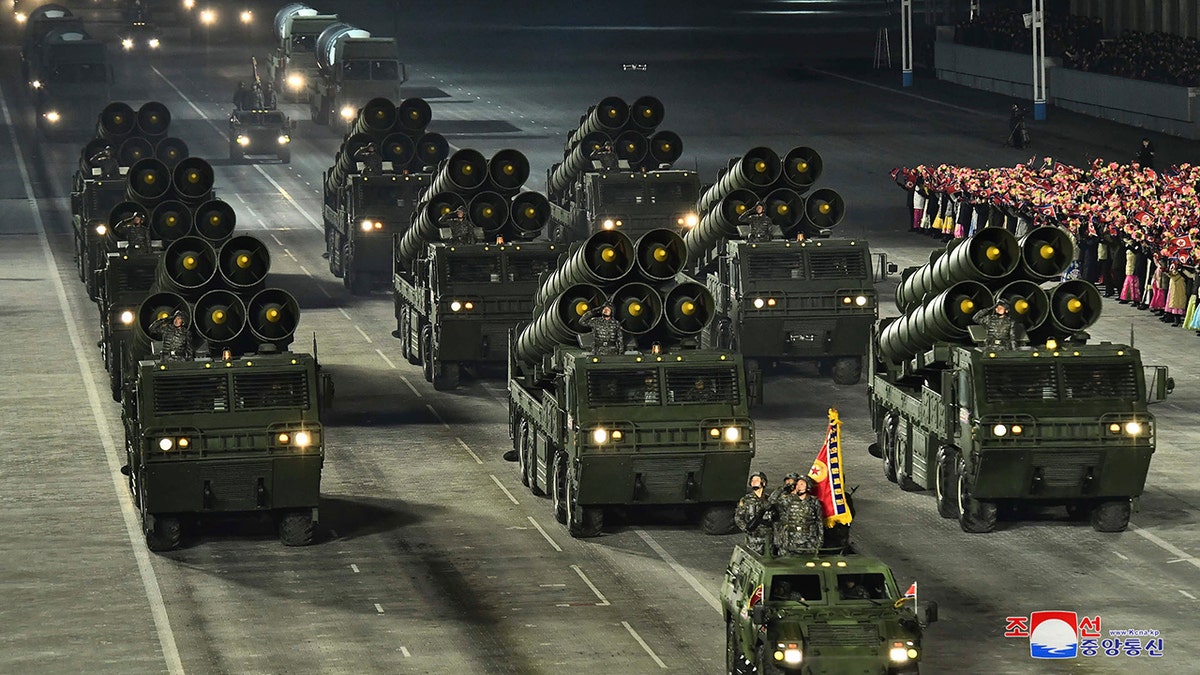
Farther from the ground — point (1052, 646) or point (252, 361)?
point (252, 361)

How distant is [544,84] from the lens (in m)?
110

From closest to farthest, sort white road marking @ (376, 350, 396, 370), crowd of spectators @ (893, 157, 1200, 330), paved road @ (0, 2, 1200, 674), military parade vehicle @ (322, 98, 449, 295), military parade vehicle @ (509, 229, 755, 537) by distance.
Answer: paved road @ (0, 2, 1200, 674) < military parade vehicle @ (509, 229, 755, 537) < white road marking @ (376, 350, 396, 370) < crowd of spectators @ (893, 157, 1200, 330) < military parade vehicle @ (322, 98, 449, 295)

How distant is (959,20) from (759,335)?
2923 inches

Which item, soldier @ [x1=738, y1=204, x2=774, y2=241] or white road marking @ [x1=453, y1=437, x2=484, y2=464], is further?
soldier @ [x1=738, y1=204, x2=774, y2=241]

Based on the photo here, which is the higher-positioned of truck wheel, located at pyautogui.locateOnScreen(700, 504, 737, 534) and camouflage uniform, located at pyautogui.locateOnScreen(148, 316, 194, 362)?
camouflage uniform, located at pyautogui.locateOnScreen(148, 316, 194, 362)

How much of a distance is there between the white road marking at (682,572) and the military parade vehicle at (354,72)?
57.8 m

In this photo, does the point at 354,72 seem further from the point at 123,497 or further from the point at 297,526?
the point at 297,526

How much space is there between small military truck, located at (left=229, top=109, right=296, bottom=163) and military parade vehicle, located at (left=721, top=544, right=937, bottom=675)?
6370cm

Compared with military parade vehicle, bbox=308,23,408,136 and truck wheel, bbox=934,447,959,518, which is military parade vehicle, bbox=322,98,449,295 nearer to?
truck wheel, bbox=934,447,959,518

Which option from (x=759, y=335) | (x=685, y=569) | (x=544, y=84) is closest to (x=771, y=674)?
(x=685, y=569)

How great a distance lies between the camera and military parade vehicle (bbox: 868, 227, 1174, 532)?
33.3 m

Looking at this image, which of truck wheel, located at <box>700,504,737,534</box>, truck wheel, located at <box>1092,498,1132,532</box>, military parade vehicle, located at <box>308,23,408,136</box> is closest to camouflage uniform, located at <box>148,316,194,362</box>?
truck wheel, located at <box>700,504,737,534</box>

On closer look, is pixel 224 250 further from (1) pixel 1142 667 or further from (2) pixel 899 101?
(2) pixel 899 101

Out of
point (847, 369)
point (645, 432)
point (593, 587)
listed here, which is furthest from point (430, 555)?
point (847, 369)
